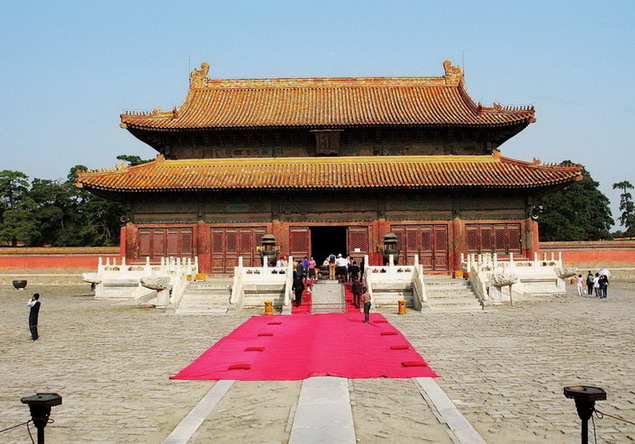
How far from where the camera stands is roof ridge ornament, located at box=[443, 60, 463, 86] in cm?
3866

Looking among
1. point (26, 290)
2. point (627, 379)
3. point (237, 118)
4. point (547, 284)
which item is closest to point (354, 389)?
point (627, 379)

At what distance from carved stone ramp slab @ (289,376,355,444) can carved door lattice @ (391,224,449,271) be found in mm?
21473

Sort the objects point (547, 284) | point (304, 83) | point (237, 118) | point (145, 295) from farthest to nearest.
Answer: point (304, 83)
point (237, 118)
point (547, 284)
point (145, 295)

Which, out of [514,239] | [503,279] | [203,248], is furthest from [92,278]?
[514,239]

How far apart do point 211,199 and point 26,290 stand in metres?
17.4

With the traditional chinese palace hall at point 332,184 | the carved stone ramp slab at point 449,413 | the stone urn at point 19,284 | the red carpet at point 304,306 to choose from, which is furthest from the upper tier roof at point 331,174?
the carved stone ramp slab at point 449,413

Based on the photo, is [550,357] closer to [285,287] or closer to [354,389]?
[354,389]

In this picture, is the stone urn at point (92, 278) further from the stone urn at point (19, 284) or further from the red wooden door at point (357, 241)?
the stone urn at point (19, 284)

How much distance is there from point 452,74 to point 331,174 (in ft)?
42.5

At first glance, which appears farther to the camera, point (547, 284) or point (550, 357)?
point (547, 284)

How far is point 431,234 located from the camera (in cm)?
3250

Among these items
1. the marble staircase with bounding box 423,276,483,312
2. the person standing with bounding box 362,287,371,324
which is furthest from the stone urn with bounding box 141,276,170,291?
the marble staircase with bounding box 423,276,483,312

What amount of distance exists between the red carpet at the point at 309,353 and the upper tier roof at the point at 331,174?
40.6 feet

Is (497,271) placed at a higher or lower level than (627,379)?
higher
